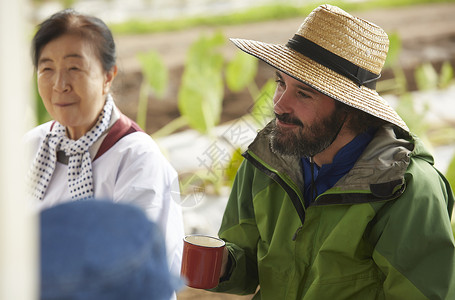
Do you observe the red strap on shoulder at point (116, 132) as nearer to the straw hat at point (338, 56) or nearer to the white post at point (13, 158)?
the straw hat at point (338, 56)

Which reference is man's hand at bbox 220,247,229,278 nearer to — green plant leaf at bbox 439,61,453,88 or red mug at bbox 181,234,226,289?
red mug at bbox 181,234,226,289

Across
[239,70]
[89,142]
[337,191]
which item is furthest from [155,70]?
[337,191]

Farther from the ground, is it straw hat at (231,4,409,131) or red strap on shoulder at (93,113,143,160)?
straw hat at (231,4,409,131)

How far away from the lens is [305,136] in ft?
4.51

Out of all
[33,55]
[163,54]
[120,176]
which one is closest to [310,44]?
[120,176]

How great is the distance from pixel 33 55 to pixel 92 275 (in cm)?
120

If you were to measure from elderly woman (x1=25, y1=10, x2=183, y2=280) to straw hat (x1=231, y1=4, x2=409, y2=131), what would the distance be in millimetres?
423

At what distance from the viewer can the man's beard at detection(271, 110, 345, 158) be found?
137cm

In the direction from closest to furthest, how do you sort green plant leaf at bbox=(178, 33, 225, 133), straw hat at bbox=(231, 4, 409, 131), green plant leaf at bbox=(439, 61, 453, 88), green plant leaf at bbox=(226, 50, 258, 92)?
1. straw hat at bbox=(231, 4, 409, 131)
2. green plant leaf at bbox=(178, 33, 225, 133)
3. green plant leaf at bbox=(226, 50, 258, 92)
4. green plant leaf at bbox=(439, 61, 453, 88)

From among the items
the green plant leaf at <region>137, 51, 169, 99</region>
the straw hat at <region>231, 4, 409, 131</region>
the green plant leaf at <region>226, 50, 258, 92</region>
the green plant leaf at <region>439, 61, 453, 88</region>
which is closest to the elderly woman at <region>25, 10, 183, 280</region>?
the straw hat at <region>231, 4, 409, 131</region>

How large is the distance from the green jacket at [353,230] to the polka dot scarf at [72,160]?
413 mm

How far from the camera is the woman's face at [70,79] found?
1537mm

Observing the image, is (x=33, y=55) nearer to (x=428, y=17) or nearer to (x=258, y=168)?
(x=258, y=168)

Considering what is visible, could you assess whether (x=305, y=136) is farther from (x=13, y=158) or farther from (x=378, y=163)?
(x=13, y=158)
